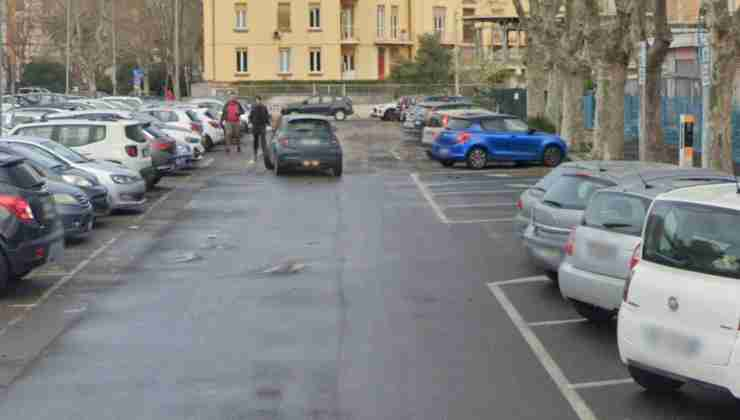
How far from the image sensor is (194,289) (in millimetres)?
15328

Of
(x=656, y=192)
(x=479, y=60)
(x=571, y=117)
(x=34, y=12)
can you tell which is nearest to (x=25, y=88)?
(x=34, y=12)

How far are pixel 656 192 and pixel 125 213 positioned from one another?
13614 millimetres

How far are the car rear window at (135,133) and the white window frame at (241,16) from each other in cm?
5774

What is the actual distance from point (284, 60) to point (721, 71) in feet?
204

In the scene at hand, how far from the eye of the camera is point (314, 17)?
8394 cm

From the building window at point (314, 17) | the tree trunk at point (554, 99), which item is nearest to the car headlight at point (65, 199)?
the tree trunk at point (554, 99)

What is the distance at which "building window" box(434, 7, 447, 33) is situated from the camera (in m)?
90.6

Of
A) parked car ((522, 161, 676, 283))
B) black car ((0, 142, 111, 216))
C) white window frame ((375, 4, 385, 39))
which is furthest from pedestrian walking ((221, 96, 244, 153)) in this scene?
white window frame ((375, 4, 385, 39))

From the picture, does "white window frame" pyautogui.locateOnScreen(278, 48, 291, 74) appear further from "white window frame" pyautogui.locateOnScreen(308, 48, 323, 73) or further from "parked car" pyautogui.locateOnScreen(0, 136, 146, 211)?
"parked car" pyautogui.locateOnScreen(0, 136, 146, 211)

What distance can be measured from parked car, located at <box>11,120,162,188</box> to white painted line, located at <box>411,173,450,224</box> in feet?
19.9

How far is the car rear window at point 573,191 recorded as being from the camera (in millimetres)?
14875

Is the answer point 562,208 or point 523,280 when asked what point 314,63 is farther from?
point 562,208

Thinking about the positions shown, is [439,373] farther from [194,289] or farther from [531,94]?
[531,94]

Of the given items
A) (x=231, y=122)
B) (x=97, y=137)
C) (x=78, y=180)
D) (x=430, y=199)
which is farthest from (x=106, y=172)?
(x=231, y=122)
